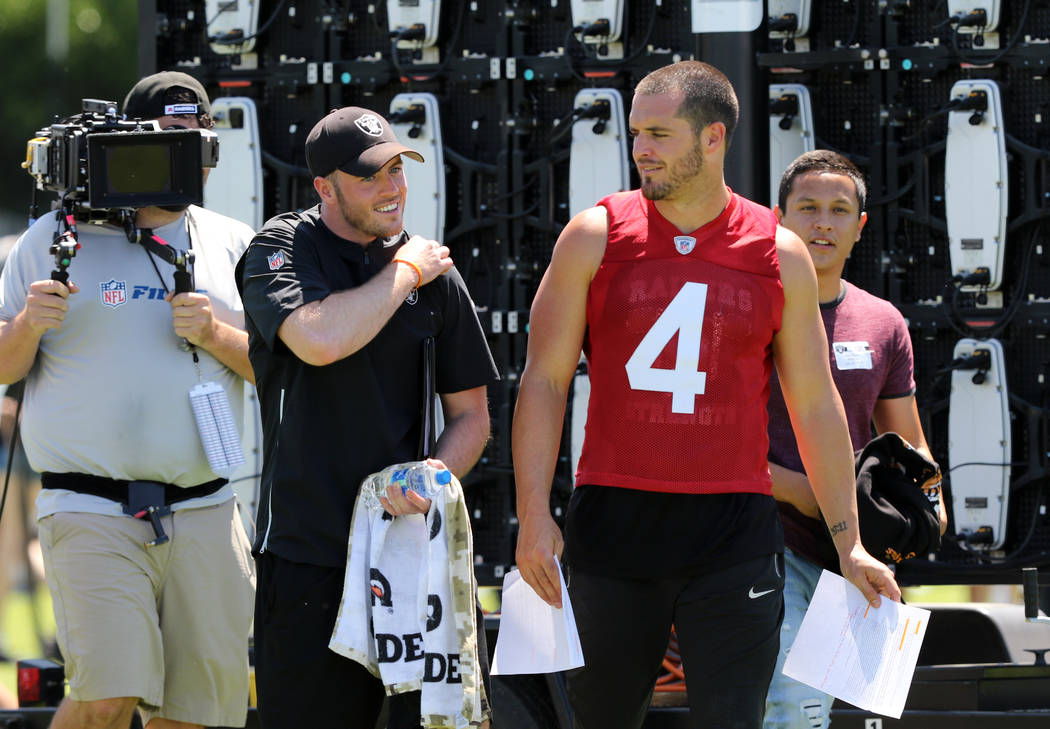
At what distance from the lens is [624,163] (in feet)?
19.5

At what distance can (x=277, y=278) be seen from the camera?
357cm

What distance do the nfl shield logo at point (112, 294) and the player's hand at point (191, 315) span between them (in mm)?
126

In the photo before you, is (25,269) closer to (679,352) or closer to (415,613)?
(415,613)

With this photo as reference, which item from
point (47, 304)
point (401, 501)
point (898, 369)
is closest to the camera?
point (401, 501)

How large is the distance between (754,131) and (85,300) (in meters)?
2.51

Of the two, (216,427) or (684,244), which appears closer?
(684,244)

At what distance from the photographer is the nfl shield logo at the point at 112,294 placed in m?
4.24

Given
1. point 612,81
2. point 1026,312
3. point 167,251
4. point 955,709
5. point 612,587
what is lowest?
point 955,709

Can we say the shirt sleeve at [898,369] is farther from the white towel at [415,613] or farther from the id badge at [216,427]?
the id badge at [216,427]

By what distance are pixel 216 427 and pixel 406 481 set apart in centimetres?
97

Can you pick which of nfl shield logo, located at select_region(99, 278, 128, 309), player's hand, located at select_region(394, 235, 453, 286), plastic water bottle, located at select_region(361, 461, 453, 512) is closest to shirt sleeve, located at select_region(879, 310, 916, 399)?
player's hand, located at select_region(394, 235, 453, 286)

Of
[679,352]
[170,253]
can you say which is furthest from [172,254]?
[679,352]

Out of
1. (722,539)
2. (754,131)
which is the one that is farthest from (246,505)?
(722,539)

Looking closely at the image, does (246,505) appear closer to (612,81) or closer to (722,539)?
(612,81)
